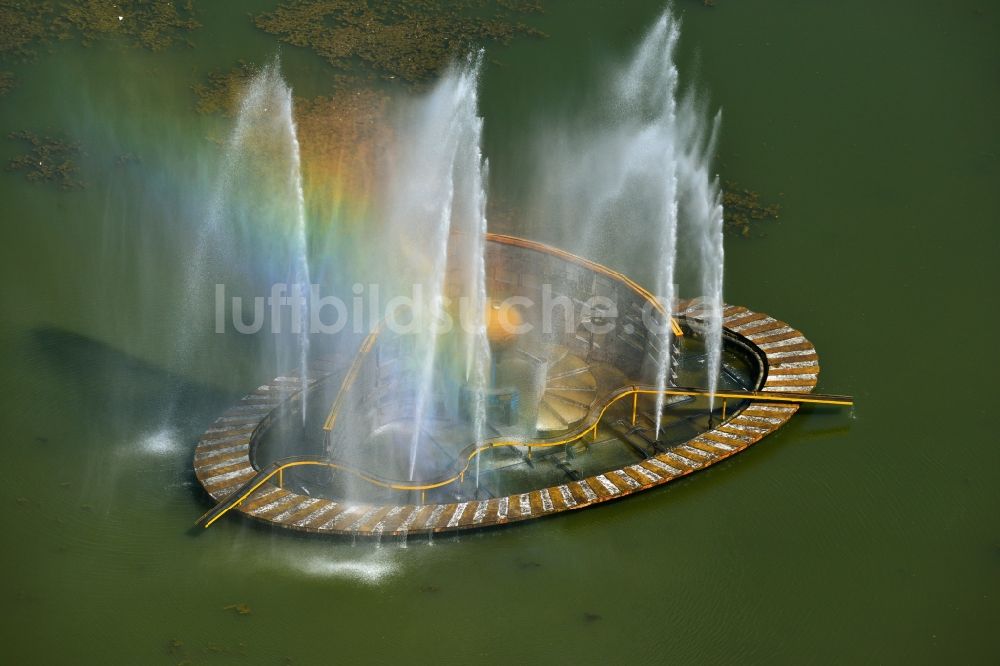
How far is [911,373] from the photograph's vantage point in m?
34.8

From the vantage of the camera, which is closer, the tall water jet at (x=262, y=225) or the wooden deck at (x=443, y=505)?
the wooden deck at (x=443, y=505)

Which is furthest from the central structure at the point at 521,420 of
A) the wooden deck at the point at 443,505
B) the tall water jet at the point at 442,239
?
the tall water jet at the point at 442,239

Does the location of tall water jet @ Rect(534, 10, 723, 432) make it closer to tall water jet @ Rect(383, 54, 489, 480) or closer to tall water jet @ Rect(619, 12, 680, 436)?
tall water jet @ Rect(619, 12, 680, 436)

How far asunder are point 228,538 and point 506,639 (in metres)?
5.88

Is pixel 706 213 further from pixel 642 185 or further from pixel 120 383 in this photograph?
pixel 120 383

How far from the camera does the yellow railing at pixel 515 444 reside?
2891 cm

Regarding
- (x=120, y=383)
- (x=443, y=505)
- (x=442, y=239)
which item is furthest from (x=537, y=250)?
(x=120, y=383)

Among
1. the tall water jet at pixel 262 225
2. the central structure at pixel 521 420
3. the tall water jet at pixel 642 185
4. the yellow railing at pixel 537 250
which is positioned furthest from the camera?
the tall water jet at pixel 642 185

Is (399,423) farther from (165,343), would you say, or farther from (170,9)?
(170,9)

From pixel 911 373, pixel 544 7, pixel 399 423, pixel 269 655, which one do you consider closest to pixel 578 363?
pixel 399 423

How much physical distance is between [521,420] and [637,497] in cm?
358

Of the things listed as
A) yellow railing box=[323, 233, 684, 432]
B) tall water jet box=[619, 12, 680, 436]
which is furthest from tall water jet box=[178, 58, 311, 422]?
tall water jet box=[619, 12, 680, 436]

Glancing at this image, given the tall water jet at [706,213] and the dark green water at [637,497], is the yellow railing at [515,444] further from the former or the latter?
the tall water jet at [706,213]

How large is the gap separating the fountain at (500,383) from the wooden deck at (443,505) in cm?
4
